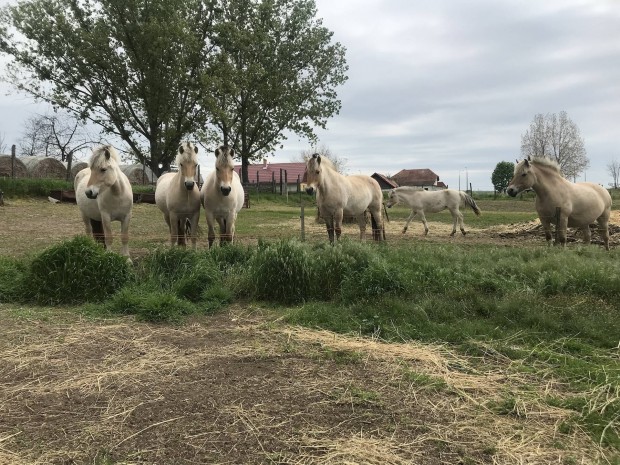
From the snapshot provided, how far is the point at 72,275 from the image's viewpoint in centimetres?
503

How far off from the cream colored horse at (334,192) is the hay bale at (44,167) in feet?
81.5

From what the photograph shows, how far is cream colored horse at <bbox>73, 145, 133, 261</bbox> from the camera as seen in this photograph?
6594 millimetres

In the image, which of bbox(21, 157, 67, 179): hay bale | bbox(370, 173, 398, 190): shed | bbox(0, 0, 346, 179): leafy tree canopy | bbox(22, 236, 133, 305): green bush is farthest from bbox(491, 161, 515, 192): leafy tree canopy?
bbox(22, 236, 133, 305): green bush

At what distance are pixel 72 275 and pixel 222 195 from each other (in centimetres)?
271

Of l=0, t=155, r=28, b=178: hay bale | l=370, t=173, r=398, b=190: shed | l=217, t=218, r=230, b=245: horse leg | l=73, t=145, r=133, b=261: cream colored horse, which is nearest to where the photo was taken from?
l=73, t=145, r=133, b=261: cream colored horse

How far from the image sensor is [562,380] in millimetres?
2938

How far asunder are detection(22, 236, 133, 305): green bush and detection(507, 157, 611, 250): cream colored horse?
7460 millimetres

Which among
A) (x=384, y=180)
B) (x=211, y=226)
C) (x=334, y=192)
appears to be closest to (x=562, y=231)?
(x=334, y=192)

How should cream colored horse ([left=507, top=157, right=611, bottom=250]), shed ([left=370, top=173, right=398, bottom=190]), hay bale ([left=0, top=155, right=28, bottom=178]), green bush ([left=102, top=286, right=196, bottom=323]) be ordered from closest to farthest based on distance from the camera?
1. green bush ([left=102, top=286, right=196, bottom=323])
2. cream colored horse ([left=507, top=157, right=611, bottom=250])
3. hay bale ([left=0, top=155, right=28, bottom=178])
4. shed ([left=370, top=173, right=398, bottom=190])

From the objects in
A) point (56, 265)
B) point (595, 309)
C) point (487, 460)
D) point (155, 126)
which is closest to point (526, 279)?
point (595, 309)

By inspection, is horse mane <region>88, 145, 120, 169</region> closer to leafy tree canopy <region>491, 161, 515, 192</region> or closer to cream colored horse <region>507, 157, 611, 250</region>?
cream colored horse <region>507, 157, 611, 250</region>

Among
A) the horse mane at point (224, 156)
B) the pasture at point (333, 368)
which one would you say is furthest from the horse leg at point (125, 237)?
the horse mane at point (224, 156)

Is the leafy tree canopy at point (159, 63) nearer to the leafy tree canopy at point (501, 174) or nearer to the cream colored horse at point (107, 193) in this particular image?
the cream colored horse at point (107, 193)

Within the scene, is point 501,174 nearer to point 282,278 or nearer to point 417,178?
point 417,178
